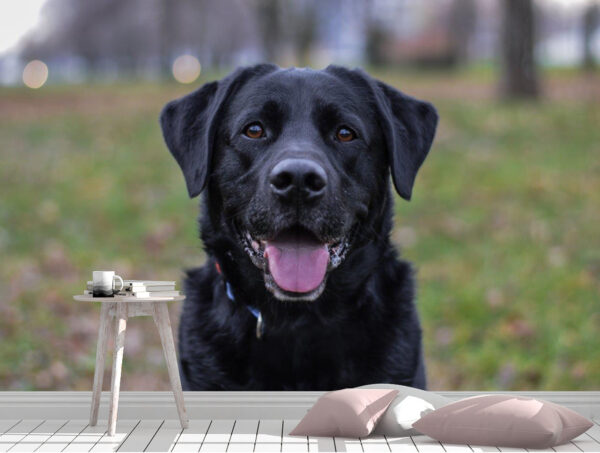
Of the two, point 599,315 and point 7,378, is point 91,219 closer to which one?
point 7,378

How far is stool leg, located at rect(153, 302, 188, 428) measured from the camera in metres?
2.36

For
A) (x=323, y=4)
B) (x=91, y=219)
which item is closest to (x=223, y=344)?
(x=91, y=219)

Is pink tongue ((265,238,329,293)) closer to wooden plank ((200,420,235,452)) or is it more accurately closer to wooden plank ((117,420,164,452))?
wooden plank ((200,420,235,452))

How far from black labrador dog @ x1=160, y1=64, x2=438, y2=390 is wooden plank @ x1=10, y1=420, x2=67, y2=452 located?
0.43 m

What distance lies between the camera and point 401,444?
2238 mm

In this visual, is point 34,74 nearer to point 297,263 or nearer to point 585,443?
point 297,263

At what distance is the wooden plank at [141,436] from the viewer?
2254mm

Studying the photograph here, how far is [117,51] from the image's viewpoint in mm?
17578

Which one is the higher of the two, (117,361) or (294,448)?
(117,361)

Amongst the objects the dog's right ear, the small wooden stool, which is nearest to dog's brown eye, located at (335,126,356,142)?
the dog's right ear

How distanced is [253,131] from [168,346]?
0.69m

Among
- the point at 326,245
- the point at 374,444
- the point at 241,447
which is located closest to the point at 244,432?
the point at 241,447

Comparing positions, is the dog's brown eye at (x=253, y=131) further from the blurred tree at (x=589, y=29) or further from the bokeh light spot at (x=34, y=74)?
the bokeh light spot at (x=34, y=74)

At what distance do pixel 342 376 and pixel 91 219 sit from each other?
335 cm
